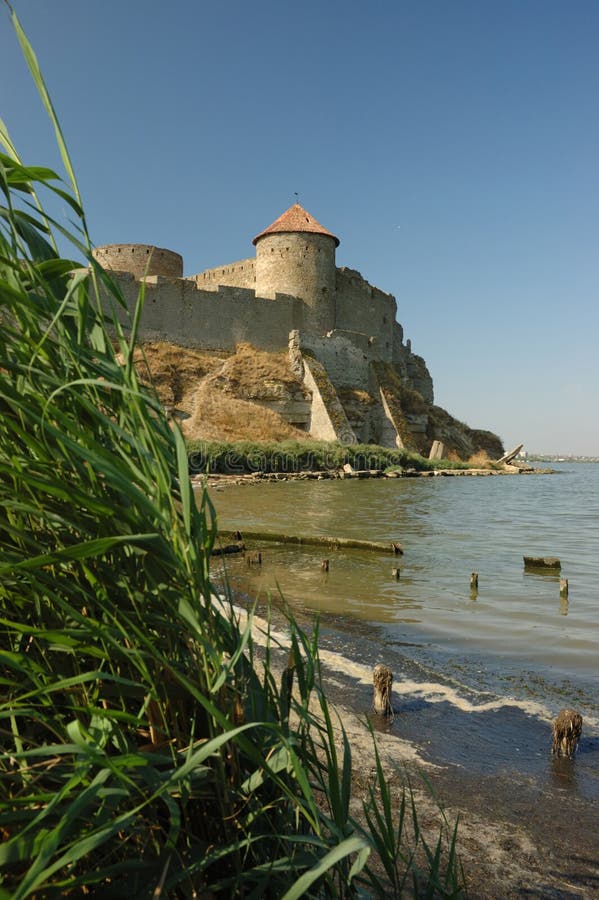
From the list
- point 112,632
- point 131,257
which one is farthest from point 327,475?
point 112,632

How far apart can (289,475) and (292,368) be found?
11.0m

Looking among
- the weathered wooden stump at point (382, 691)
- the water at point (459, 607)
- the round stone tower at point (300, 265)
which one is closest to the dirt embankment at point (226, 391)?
the round stone tower at point (300, 265)

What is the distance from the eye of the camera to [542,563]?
9.73 m

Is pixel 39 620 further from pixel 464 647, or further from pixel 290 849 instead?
pixel 464 647

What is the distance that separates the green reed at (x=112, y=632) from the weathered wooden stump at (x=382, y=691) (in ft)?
9.87

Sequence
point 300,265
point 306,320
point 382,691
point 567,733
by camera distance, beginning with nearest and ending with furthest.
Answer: point 567,733 < point 382,691 < point 300,265 < point 306,320

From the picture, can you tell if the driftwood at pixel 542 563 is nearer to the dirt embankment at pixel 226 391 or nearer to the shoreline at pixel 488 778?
the shoreline at pixel 488 778

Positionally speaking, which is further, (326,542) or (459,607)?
(326,542)

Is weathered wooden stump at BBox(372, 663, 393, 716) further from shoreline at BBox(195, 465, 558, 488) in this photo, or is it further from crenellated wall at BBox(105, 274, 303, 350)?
crenellated wall at BBox(105, 274, 303, 350)

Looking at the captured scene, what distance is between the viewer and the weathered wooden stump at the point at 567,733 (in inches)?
139

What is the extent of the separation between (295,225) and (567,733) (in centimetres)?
4058

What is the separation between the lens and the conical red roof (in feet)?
132

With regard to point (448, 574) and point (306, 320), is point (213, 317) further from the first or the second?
point (448, 574)

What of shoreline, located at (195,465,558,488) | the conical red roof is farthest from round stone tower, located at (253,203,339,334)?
shoreline, located at (195,465,558,488)
